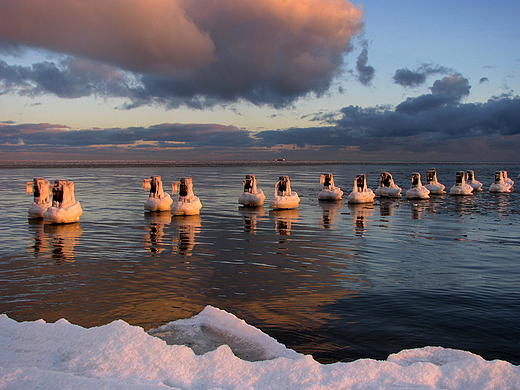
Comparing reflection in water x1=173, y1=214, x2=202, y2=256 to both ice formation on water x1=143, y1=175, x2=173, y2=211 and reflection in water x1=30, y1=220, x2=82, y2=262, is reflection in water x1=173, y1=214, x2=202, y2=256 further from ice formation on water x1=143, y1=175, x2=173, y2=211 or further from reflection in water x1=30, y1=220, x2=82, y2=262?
reflection in water x1=30, y1=220, x2=82, y2=262

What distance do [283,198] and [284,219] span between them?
3.09 meters

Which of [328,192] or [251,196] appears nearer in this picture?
[251,196]

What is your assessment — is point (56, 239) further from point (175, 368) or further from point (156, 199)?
point (175, 368)

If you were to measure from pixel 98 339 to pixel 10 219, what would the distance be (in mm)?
16696

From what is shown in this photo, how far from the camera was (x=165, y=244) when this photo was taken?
1318 cm

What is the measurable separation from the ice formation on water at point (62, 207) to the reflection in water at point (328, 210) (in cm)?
1068

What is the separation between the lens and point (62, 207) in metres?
16.8

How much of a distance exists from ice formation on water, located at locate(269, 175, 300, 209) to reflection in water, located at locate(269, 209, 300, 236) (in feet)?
1.09

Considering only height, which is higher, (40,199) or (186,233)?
(40,199)

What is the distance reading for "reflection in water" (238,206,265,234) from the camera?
648 inches

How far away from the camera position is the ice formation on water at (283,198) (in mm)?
21844

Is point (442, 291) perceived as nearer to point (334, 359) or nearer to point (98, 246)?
point (334, 359)

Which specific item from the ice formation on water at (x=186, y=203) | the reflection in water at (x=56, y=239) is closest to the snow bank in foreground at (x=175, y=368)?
the reflection in water at (x=56, y=239)

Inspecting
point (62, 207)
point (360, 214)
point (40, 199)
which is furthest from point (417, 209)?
point (40, 199)
